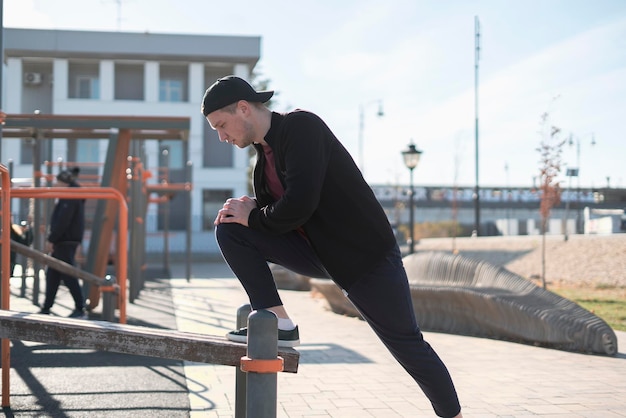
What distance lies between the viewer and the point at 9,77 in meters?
36.2

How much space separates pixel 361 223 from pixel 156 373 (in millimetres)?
3653

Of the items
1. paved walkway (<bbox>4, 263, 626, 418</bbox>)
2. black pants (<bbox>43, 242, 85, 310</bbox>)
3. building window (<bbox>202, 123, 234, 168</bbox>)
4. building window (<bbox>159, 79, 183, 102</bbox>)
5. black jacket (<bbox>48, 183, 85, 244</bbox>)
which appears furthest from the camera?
building window (<bbox>159, 79, 183, 102</bbox>)

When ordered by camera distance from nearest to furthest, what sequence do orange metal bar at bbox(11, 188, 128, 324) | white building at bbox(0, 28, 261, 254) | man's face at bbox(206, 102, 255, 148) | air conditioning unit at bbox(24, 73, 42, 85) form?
man's face at bbox(206, 102, 255, 148) → orange metal bar at bbox(11, 188, 128, 324) → white building at bbox(0, 28, 261, 254) → air conditioning unit at bbox(24, 73, 42, 85)

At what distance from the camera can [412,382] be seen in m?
5.64

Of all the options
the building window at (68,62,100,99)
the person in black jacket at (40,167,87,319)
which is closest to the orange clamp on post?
the person in black jacket at (40,167,87,319)

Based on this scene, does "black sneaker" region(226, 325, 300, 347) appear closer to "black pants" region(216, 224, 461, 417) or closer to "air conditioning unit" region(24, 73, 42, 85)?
"black pants" region(216, 224, 461, 417)

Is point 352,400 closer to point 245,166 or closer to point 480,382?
A: point 480,382

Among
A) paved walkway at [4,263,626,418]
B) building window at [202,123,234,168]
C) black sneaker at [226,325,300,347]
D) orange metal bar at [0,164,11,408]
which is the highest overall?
building window at [202,123,234,168]

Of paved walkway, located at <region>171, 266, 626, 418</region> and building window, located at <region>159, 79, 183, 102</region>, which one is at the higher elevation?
building window, located at <region>159, 79, 183, 102</region>

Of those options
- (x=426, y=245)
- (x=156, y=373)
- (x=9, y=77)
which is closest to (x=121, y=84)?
(x=9, y=77)

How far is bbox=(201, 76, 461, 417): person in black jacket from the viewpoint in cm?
281

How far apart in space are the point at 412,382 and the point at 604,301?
828cm

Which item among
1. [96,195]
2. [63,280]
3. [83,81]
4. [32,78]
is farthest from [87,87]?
[96,195]

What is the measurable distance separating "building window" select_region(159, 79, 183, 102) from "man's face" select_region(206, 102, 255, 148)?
35098mm
